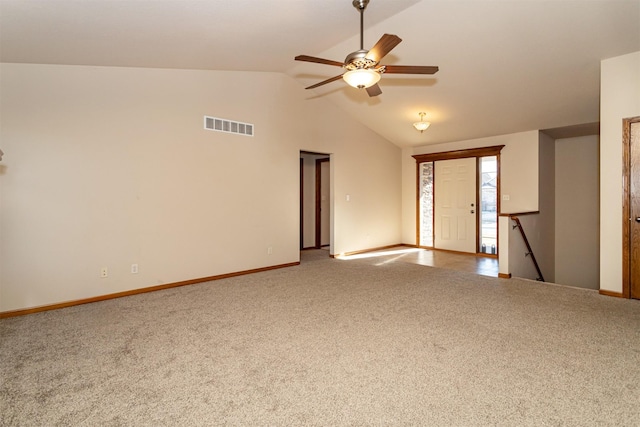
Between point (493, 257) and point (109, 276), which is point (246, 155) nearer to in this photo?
point (109, 276)

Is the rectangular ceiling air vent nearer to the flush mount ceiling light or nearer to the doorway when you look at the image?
the doorway

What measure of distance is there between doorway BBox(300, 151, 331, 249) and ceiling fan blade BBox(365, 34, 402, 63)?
4.95 m

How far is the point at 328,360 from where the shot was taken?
247cm

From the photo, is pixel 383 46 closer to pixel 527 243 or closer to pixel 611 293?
pixel 611 293

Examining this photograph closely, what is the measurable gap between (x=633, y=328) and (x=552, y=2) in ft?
10.7

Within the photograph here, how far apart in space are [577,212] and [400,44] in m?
5.39

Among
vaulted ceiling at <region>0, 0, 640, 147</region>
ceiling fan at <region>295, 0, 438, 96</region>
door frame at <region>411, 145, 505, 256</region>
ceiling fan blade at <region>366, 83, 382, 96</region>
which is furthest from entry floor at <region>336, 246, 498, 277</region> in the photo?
ceiling fan at <region>295, 0, 438, 96</region>

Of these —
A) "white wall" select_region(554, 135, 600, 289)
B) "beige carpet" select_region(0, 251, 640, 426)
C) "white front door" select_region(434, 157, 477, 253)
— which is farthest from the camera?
"white front door" select_region(434, 157, 477, 253)

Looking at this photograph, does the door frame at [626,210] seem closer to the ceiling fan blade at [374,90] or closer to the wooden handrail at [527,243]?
the wooden handrail at [527,243]

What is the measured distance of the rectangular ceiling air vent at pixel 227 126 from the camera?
487 cm

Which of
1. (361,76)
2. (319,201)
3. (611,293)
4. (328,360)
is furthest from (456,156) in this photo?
(328,360)

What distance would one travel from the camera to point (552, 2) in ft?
10.9

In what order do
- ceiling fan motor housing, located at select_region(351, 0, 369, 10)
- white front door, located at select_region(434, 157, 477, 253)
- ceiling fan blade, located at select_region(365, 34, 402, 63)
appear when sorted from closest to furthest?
ceiling fan blade, located at select_region(365, 34, 402, 63) < ceiling fan motor housing, located at select_region(351, 0, 369, 10) < white front door, located at select_region(434, 157, 477, 253)

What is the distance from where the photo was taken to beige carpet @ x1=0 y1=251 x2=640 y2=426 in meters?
1.88
